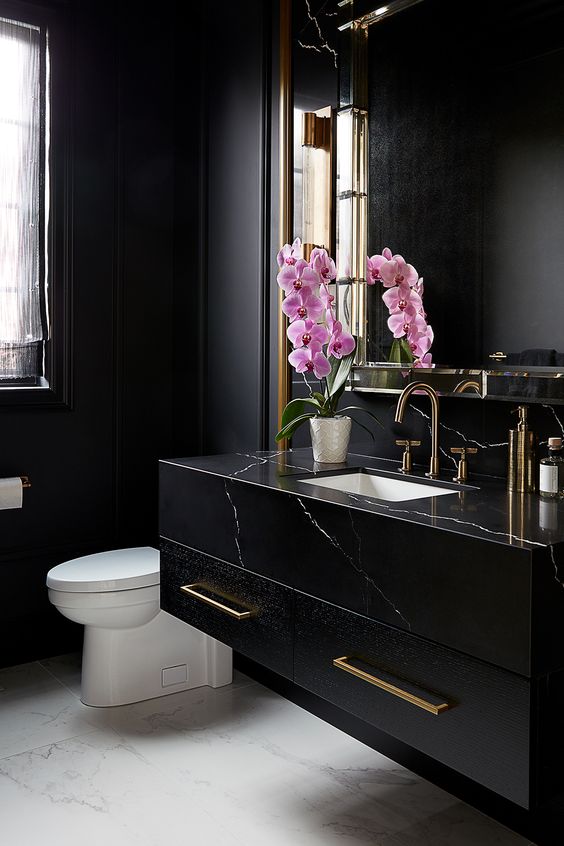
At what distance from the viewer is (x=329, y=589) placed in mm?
1610

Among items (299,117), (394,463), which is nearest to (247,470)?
(394,463)

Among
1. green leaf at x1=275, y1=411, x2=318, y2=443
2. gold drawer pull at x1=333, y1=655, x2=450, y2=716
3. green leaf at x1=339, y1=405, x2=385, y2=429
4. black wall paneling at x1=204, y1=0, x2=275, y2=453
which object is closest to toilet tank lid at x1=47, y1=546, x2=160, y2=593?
black wall paneling at x1=204, y1=0, x2=275, y2=453

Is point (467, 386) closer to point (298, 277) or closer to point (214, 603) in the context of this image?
point (298, 277)

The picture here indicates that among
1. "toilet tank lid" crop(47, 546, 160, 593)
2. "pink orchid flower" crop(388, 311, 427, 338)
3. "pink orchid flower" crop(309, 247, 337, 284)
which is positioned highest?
"pink orchid flower" crop(309, 247, 337, 284)

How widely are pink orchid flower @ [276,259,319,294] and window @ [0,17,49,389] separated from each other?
113cm

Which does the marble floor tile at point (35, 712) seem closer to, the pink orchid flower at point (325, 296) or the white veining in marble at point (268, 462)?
the white veining in marble at point (268, 462)

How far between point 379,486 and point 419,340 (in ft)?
1.29

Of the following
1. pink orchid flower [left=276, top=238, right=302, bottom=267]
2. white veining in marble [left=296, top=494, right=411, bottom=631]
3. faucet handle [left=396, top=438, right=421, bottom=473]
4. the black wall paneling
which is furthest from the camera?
the black wall paneling

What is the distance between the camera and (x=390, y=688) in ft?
4.75

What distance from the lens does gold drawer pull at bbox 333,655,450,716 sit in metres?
1.36

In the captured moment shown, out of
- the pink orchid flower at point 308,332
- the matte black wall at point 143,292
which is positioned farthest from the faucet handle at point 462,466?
the matte black wall at point 143,292

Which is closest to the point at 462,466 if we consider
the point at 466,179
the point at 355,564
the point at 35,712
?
the point at 355,564

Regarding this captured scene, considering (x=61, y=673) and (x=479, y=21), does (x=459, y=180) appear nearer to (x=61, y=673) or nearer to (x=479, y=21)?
(x=479, y=21)

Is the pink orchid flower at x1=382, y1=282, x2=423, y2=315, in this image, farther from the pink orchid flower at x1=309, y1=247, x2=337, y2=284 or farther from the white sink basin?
the white sink basin
